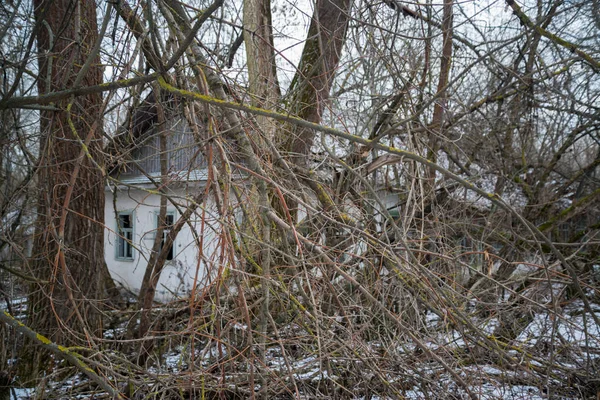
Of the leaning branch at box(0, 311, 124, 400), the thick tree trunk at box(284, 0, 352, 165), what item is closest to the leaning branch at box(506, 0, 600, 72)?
the thick tree trunk at box(284, 0, 352, 165)

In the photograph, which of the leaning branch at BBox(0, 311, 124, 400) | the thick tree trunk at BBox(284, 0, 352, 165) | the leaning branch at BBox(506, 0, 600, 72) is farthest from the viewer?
the leaning branch at BBox(506, 0, 600, 72)

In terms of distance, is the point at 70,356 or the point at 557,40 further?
the point at 557,40

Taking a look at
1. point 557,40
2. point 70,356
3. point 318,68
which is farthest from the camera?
point 557,40

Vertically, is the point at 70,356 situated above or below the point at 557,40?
below

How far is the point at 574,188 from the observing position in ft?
27.1

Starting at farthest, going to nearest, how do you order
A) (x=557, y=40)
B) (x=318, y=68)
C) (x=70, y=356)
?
(x=557, y=40) → (x=318, y=68) → (x=70, y=356)

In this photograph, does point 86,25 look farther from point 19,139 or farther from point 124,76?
point 124,76

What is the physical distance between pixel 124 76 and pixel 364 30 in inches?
79.3

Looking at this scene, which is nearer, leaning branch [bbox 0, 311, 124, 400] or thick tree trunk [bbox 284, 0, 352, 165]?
leaning branch [bbox 0, 311, 124, 400]

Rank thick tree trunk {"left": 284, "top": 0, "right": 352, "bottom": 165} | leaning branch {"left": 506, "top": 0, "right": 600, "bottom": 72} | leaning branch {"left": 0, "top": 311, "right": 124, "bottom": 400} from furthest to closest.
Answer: leaning branch {"left": 506, "top": 0, "right": 600, "bottom": 72}
thick tree trunk {"left": 284, "top": 0, "right": 352, "bottom": 165}
leaning branch {"left": 0, "top": 311, "right": 124, "bottom": 400}

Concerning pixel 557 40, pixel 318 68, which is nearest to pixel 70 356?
pixel 318 68

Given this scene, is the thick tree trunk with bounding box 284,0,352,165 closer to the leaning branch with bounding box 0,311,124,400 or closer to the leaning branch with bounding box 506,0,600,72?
the leaning branch with bounding box 506,0,600,72

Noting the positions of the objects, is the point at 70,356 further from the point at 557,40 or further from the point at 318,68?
the point at 557,40

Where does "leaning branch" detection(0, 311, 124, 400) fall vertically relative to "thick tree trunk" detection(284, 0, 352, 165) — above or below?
below
